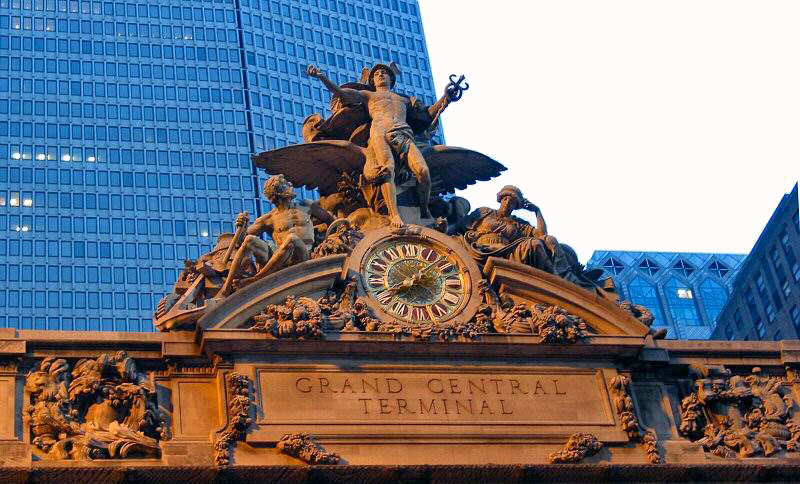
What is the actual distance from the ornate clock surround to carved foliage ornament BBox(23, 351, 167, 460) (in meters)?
5.20

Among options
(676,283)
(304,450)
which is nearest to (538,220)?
(304,450)

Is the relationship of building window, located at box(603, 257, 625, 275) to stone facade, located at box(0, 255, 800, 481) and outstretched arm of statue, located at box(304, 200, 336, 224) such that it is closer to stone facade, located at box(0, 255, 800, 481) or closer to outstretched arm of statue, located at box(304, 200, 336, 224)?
stone facade, located at box(0, 255, 800, 481)

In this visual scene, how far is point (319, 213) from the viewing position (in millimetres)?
37062

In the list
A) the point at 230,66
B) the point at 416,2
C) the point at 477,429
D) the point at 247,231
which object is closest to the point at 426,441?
the point at 477,429

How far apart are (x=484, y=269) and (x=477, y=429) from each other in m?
4.15

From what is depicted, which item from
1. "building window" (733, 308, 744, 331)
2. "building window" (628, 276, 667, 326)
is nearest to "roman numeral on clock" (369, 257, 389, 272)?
"building window" (733, 308, 744, 331)

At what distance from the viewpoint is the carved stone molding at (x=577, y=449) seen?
32938mm

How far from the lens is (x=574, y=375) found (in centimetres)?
3484

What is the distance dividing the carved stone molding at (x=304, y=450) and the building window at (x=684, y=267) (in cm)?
9557

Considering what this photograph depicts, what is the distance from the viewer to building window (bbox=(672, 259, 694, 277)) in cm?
12494

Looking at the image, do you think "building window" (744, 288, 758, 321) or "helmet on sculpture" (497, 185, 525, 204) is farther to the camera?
"building window" (744, 288, 758, 321)

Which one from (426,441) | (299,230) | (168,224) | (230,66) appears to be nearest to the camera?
(426,441)

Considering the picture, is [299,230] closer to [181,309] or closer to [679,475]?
[181,309]

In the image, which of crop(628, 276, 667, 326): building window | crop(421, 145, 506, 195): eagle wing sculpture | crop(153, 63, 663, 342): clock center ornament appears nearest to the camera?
crop(153, 63, 663, 342): clock center ornament
